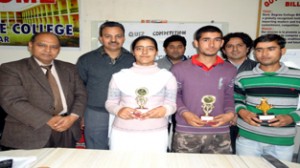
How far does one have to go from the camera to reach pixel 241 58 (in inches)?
107

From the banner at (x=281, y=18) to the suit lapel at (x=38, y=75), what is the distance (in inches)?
125

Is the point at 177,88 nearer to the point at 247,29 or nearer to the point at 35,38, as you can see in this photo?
the point at 35,38

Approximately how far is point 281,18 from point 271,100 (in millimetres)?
2294

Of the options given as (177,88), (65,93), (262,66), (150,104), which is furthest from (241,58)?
(65,93)

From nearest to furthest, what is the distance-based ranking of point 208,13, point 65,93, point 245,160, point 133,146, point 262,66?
point 245,160
point 133,146
point 262,66
point 65,93
point 208,13

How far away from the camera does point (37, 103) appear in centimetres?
215

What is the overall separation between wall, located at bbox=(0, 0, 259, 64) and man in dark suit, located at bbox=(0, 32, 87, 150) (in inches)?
64.0

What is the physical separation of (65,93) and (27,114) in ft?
1.24

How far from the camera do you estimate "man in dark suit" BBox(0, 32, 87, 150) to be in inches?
82.3

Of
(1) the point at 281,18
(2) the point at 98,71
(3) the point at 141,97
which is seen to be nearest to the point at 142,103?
(3) the point at 141,97

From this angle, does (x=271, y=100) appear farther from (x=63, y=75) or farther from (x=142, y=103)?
(x=63, y=75)

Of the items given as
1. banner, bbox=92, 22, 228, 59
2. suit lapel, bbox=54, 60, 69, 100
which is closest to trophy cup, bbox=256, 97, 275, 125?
suit lapel, bbox=54, 60, 69, 100

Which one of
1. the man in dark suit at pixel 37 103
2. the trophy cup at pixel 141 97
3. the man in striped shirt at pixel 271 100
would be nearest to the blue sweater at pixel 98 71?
the man in dark suit at pixel 37 103

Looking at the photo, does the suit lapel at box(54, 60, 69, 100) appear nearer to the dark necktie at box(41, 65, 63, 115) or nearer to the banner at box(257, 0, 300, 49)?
the dark necktie at box(41, 65, 63, 115)
